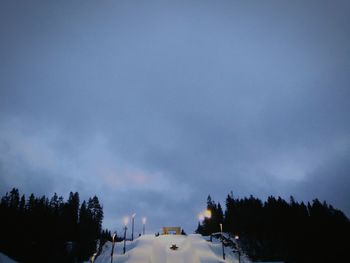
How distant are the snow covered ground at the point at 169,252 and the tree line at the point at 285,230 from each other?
13.5 meters

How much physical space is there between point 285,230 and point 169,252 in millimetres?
44916

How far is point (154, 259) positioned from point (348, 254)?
187 ft

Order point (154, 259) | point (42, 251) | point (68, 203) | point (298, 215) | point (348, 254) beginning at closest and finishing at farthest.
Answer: point (154, 259), point (42, 251), point (348, 254), point (298, 215), point (68, 203)

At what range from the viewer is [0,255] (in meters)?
53.2

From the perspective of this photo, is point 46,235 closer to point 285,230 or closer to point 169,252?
point 169,252

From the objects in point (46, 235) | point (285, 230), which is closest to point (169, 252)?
point (46, 235)

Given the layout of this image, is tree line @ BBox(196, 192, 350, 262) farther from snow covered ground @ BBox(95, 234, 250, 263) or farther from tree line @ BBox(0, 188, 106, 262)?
tree line @ BBox(0, 188, 106, 262)

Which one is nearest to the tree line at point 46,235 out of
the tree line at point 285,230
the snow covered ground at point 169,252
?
the snow covered ground at point 169,252

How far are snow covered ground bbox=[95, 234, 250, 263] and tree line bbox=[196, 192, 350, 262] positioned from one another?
13475 mm

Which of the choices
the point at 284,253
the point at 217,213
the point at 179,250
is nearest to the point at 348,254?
the point at 284,253

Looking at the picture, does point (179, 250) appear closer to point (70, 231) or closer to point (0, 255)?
point (0, 255)

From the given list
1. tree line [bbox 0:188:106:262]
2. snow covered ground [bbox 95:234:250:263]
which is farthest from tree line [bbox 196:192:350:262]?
tree line [bbox 0:188:106:262]

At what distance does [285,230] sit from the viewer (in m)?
83.7

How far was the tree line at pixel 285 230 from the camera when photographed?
74750mm
